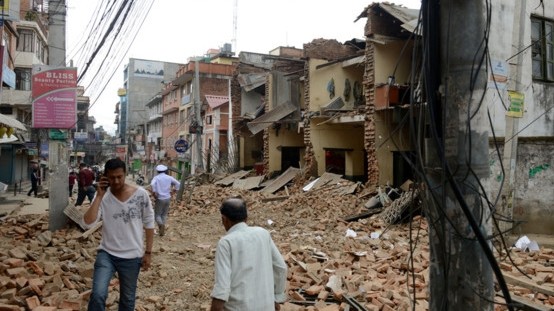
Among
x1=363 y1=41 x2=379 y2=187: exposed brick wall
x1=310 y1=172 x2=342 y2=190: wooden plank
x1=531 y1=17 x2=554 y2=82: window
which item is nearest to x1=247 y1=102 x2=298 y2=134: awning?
x1=310 y1=172 x2=342 y2=190: wooden plank

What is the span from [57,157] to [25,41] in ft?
80.9

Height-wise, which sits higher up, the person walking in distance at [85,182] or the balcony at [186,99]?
the balcony at [186,99]

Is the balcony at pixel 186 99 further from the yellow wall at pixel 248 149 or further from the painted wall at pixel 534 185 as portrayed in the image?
the painted wall at pixel 534 185

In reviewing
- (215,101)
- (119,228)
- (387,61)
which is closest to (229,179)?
(215,101)

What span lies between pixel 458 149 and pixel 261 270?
1.51 metres

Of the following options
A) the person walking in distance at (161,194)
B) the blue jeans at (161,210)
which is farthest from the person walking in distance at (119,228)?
the blue jeans at (161,210)

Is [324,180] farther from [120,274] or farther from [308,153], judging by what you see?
[120,274]

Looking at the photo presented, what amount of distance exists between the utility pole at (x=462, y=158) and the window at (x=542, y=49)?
11.6 m

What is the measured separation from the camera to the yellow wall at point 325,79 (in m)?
17.8

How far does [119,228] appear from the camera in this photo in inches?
151

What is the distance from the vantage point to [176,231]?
1070 cm

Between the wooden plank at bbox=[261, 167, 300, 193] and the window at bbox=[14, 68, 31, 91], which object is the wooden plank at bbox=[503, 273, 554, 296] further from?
the window at bbox=[14, 68, 31, 91]

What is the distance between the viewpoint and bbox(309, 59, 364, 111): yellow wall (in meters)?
17.8

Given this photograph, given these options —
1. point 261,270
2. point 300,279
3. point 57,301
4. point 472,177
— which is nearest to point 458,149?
point 472,177
